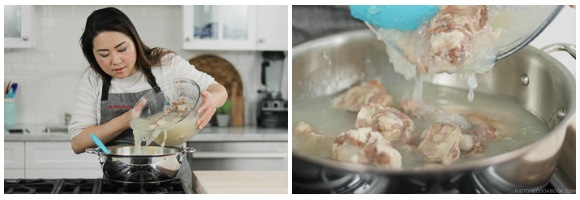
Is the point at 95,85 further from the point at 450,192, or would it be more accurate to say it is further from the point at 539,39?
the point at 539,39

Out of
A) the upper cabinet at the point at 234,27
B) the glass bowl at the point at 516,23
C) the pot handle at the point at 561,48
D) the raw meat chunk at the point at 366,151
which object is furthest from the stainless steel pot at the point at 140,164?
the pot handle at the point at 561,48

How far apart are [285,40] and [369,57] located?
19.7 inches

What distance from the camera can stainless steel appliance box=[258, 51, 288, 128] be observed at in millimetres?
2850

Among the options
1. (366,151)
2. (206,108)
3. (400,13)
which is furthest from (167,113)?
(400,13)

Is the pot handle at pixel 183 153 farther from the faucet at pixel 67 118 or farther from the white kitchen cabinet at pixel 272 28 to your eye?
the white kitchen cabinet at pixel 272 28

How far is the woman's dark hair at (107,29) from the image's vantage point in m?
2.45

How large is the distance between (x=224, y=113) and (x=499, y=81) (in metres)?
0.94

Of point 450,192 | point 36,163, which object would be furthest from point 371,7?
point 36,163

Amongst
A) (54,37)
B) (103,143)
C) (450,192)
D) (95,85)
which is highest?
(54,37)

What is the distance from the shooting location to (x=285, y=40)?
2947 mm

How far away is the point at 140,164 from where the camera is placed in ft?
7.87

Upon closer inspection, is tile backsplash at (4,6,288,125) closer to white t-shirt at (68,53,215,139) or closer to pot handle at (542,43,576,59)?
white t-shirt at (68,53,215,139)

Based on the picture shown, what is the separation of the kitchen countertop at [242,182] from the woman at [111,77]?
290 millimetres

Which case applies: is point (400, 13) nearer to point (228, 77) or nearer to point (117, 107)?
point (228, 77)
